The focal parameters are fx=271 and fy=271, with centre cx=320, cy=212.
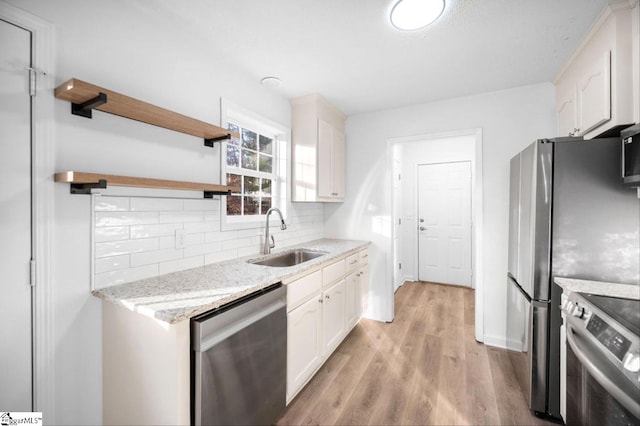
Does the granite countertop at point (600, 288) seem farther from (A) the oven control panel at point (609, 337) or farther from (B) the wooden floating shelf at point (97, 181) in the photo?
(B) the wooden floating shelf at point (97, 181)

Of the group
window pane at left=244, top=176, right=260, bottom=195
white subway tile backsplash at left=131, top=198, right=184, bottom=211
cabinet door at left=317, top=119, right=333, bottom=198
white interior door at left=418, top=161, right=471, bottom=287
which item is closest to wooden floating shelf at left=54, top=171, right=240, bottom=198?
white subway tile backsplash at left=131, top=198, right=184, bottom=211

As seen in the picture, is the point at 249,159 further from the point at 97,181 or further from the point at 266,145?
the point at 97,181

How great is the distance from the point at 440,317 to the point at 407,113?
95.9 inches

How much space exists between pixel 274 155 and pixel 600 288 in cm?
263

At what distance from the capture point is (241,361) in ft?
4.37

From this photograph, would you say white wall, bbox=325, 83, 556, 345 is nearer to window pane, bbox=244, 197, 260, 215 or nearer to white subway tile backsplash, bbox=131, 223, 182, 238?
window pane, bbox=244, 197, 260, 215

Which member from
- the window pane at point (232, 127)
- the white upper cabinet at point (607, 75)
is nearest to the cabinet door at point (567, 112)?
the white upper cabinet at point (607, 75)

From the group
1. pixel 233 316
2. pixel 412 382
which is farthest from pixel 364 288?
pixel 233 316

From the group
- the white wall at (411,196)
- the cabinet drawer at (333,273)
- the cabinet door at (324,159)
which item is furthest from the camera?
the white wall at (411,196)

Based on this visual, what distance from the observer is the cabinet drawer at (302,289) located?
5.71 feet

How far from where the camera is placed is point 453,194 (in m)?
4.45

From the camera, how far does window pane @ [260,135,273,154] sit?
2709mm

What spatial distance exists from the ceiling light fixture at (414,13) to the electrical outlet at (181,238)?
1.84 m

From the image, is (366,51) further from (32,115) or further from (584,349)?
(584,349)
